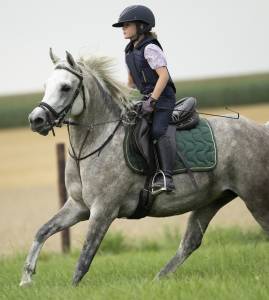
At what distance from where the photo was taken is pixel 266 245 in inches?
414

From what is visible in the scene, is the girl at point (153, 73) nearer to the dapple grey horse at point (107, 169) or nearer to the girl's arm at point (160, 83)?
the girl's arm at point (160, 83)

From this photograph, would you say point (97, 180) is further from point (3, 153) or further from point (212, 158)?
point (3, 153)

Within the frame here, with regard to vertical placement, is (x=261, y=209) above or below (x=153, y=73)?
below

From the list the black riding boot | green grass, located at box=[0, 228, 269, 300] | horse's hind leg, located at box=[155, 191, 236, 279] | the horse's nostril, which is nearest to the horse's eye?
the horse's nostril

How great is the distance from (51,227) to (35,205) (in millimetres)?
9475

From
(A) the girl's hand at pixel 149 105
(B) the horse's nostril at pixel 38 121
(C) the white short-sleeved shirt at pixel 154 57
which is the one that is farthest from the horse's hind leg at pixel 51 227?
(C) the white short-sleeved shirt at pixel 154 57

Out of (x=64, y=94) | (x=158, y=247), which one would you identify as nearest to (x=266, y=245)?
(x=158, y=247)

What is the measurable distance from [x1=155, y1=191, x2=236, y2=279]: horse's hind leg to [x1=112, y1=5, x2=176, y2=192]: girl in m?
0.93

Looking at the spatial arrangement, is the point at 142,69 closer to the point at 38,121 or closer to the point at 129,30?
the point at 129,30

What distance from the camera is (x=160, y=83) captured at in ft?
26.7

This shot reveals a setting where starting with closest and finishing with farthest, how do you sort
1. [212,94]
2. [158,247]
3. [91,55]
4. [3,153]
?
[91,55]
[158,247]
[3,153]
[212,94]

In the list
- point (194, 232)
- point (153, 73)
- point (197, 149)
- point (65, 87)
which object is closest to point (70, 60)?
point (65, 87)

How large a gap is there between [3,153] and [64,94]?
74.3 feet

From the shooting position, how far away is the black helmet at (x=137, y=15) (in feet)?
26.9
